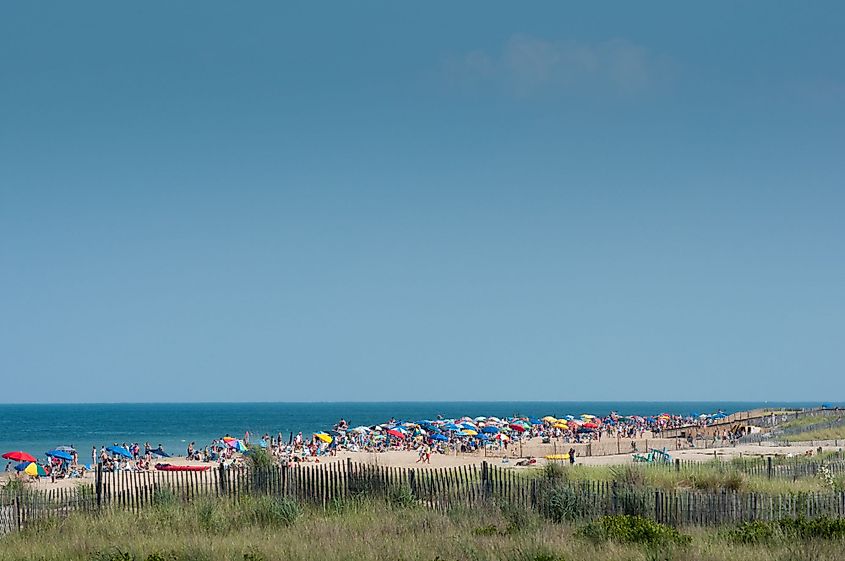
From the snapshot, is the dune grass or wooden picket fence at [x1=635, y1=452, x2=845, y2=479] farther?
wooden picket fence at [x1=635, y1=452, x2=845, y2=479]

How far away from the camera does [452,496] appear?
22.0 m

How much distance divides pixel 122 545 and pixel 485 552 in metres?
6.84

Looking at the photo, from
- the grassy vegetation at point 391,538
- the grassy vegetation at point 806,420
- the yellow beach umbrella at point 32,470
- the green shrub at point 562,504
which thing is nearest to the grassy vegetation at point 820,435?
the grassy vegetation at point 806,420

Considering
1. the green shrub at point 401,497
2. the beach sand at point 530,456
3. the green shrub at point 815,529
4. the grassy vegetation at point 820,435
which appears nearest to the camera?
the green shrub at point 815,529

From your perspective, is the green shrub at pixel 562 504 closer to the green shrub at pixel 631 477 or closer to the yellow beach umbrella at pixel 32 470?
the green shrub at pixel 631 477

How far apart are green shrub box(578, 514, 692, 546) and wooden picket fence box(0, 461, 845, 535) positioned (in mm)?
3073

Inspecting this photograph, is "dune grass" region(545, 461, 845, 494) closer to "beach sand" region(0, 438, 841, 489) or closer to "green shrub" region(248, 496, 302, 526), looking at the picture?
"green shrub" region(248, 496, 302, 526)

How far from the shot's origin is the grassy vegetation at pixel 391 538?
15023 mm

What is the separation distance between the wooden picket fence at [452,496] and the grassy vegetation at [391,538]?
88 centimetres

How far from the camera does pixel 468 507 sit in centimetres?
2117

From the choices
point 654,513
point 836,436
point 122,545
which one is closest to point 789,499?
point 654,513

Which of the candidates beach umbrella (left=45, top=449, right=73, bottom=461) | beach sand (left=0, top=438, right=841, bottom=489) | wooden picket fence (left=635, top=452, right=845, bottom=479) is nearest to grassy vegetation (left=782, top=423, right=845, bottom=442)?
beach sand (left=0, top=438, right=841, bottom=489)

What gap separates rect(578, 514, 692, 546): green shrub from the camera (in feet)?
53.3

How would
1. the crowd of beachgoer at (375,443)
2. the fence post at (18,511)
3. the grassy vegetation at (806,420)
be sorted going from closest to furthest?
the fence post at (18,511) < the crowd of beachgoer at (375,443) < the grassy vegetation at (806,420)
